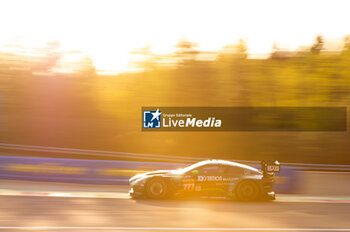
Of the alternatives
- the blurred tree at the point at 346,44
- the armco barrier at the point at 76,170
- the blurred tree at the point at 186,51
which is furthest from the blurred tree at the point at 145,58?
the armco barrier at the point at 76,170

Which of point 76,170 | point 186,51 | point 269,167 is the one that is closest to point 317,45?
point 186,51

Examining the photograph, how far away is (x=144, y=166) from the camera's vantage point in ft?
44.4

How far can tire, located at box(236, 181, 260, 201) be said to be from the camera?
10.9m

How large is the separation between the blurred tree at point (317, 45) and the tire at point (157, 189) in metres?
17.9

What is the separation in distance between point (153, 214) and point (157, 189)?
204 centimetres

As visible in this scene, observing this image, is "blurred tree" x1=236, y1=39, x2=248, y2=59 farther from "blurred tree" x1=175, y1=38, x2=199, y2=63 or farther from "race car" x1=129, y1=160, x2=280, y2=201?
"race car" x1=129, y1=160, x2=280, y2=201

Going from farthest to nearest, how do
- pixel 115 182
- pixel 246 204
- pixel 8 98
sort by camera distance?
pixel 8 98, pixel 115 182, pixel 246 204

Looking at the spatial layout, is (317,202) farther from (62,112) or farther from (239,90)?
(62,112)

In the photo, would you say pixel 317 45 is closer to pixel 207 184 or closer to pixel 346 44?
pixel 346 44

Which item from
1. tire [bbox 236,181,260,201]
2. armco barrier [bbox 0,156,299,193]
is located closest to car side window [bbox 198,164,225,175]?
tire [bbox 236,181,260,201]

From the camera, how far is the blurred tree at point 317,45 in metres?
25.0

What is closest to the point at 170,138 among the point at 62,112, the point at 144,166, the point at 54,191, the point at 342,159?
the point at 62,112

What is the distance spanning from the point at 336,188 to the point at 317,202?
362 cm

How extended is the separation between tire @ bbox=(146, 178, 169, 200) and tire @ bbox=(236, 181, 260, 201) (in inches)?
80.1
